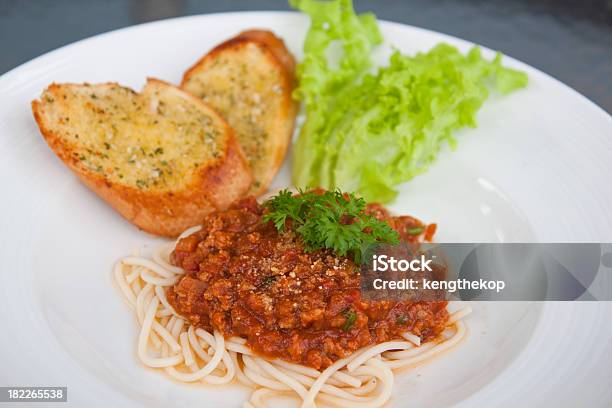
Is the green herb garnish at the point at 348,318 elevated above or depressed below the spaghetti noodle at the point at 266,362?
above

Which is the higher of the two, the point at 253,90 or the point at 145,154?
the point at 253,90

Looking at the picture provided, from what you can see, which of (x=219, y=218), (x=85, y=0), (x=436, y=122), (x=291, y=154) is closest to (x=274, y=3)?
(x=85, y=0)

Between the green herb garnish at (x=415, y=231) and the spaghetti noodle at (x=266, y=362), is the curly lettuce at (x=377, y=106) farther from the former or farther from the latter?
the spaghetti noodle at (x=266, y=362)

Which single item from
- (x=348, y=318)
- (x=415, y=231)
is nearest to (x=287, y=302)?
(x=348, y=318)

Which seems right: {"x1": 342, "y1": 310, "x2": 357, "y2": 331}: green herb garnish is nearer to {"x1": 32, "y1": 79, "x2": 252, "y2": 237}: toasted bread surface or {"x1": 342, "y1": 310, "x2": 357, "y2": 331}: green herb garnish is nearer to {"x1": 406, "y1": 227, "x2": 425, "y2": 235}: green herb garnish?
{"x1": 406, "y1": 227, "x2": 425, "y2": 235}: green herb garnish

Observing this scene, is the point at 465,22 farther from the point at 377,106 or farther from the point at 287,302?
the point at 287,302

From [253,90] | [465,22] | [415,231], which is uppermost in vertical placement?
[465,22]

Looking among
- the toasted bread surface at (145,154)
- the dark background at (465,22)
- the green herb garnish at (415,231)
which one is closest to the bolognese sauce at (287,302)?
the toasted bread surface at (145,154)
